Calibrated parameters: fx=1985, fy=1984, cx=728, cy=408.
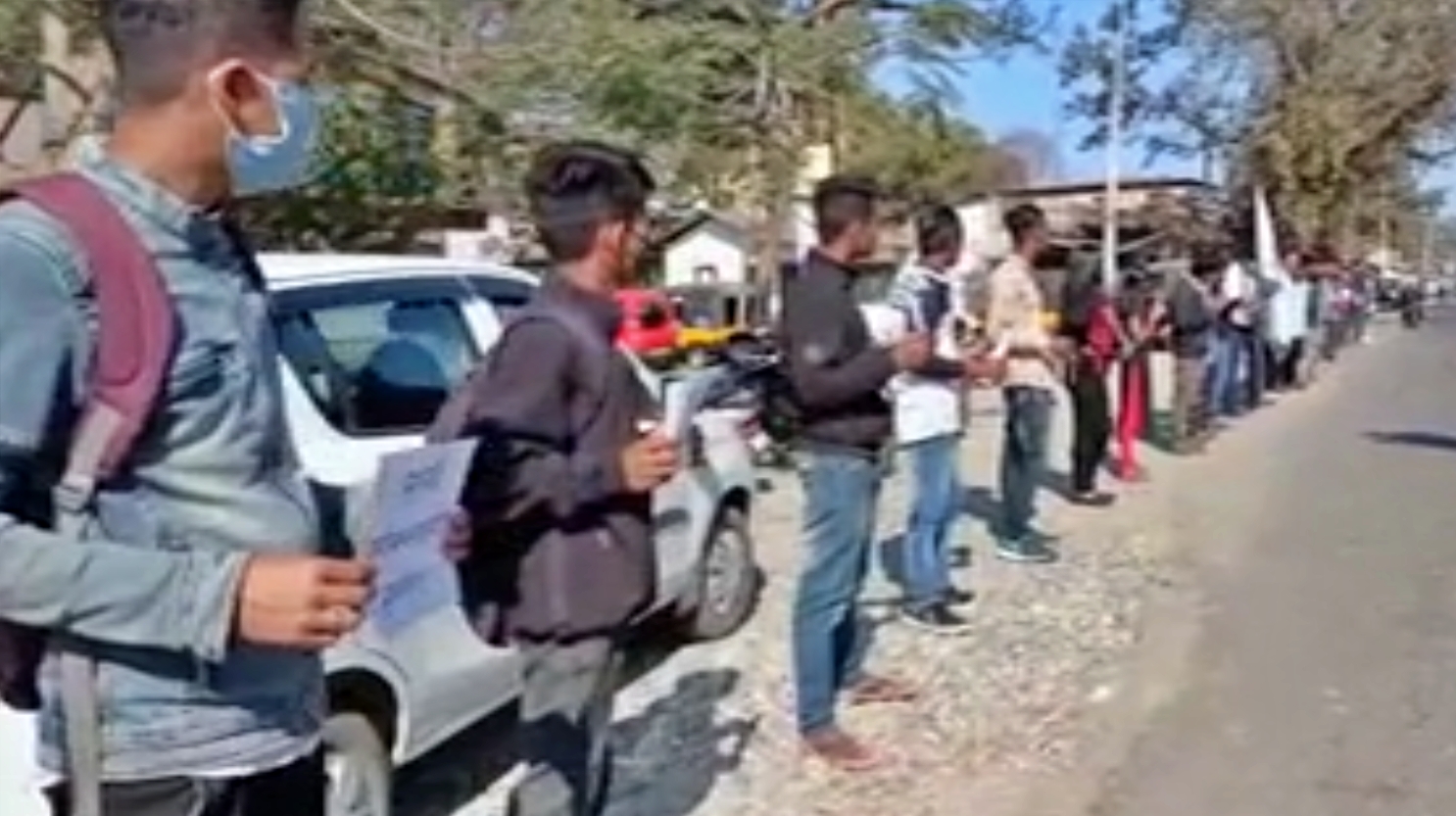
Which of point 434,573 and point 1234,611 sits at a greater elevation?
point 434,573

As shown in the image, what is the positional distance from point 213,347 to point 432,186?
825cm

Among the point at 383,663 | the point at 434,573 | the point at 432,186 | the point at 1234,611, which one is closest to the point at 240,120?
the point at 434,573

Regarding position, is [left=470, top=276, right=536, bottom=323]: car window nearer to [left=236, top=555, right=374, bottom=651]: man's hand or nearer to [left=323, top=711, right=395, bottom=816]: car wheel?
[left=323, top=711, right=395, bottom=816]: car wheel

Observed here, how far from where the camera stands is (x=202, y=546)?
220 cm

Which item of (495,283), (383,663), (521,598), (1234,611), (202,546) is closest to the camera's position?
(202,546)

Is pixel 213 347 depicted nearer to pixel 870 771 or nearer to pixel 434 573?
pixel 434 573

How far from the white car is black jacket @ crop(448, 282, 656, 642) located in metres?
0.46

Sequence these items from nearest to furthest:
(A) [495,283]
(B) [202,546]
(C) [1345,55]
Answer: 1. (B) [202,546]
2. (A) [495,283]
3. (C) [1345,55]

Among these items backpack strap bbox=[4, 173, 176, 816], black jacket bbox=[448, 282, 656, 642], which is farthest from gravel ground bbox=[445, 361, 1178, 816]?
backpack strap bbox=[4, 173, 176, 816]

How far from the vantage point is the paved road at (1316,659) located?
6023 millimetres

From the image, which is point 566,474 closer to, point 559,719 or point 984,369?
point 559,719

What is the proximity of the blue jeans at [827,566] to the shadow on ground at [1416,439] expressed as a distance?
38.1 ft

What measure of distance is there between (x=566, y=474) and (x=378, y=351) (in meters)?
1.83

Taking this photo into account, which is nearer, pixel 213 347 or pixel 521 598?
pixel 213 347
